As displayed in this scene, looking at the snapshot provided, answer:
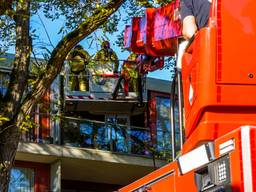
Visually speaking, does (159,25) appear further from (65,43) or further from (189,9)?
(65,43)

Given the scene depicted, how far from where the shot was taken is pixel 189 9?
5.02 metres

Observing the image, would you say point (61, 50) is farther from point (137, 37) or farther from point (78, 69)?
point (78, 69)

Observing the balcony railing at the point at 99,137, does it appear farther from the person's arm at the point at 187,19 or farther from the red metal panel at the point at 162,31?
the person's arm at the point at 187,19

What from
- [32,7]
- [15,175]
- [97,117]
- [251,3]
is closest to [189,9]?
[251,3]

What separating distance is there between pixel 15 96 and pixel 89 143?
46.7ft

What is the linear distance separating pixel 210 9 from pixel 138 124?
22.3 meters

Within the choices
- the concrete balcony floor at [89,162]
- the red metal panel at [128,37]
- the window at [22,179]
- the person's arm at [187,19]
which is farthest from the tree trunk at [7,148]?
the window at [22,179]

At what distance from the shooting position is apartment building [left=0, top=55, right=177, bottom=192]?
23.4 meters

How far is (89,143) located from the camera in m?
24.6

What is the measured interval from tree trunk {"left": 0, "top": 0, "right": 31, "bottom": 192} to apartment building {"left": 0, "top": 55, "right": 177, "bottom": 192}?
1116 cm

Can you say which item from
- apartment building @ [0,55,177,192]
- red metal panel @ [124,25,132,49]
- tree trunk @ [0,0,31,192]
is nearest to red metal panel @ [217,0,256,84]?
red metal panel @ [124,25,132,49]

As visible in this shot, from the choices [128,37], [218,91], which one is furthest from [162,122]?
[218,91]

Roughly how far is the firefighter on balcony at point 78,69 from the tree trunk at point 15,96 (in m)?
1.88

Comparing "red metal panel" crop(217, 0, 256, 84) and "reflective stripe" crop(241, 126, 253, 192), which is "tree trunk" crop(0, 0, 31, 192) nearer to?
"red metal panel" crop(217, 0, 256, 84)
